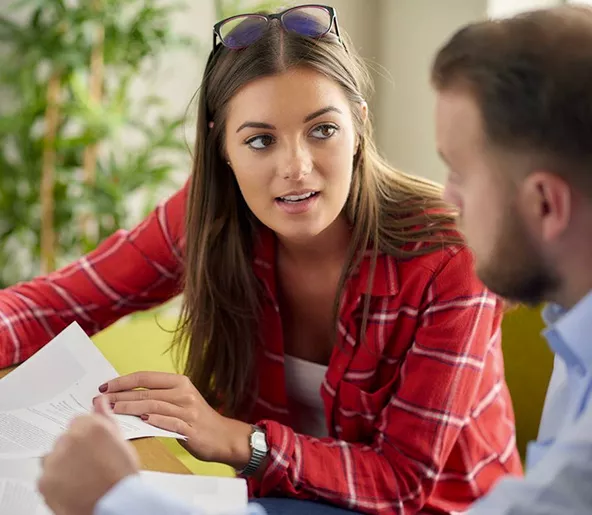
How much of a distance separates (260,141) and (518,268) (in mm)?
572

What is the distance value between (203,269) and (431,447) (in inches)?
17.7

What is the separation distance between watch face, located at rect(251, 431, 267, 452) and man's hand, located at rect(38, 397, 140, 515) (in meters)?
0.38

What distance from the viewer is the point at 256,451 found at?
45.8 inches

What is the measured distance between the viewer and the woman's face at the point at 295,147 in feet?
4.13

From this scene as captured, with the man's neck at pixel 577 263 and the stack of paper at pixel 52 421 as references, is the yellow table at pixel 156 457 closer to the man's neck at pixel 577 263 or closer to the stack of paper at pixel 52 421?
the stack of paper at pixel 52 421

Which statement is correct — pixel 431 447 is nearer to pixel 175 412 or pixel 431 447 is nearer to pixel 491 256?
pixel 175 412

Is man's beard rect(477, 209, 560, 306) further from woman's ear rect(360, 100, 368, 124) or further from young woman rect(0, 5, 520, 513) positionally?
woman's ear rect(360, 100, 368, 124)

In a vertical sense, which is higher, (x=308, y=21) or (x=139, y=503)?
(x=308, y=21)

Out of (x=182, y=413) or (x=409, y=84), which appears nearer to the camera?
(x=182, y=413)

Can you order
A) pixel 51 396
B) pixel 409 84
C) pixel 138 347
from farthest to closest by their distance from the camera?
pixel 409 84
pixel 138 347
pixel 51 396

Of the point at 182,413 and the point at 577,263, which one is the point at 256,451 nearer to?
the point at 182,413

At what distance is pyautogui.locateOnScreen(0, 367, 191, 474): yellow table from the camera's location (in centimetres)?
102

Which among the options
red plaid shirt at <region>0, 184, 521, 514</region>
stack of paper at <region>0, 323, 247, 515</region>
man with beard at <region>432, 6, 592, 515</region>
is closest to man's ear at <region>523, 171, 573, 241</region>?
man with beard at <region>432, 6, 592, 515</region>

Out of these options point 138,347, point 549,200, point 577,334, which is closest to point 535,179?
point 549,200
